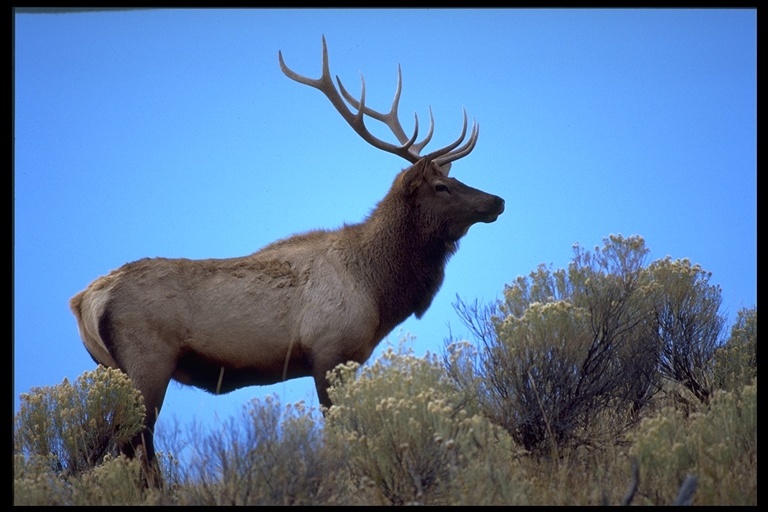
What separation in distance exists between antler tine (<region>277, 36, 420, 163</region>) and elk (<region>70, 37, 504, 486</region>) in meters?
0.40

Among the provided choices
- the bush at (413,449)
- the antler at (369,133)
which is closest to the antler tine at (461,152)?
the antler at (369,133)

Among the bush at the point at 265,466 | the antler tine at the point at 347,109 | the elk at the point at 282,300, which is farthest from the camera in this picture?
the antler tine at the point at 347,109

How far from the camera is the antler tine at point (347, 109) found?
8.81m

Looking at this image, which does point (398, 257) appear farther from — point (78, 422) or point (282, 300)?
point (78, 422)

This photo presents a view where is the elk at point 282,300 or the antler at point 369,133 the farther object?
the antler at point 369,133

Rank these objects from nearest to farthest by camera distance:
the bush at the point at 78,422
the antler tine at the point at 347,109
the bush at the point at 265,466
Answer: the bush at the point at 265,466 → the bush at the point at 78,422 → the antler tine at the point at 347,109

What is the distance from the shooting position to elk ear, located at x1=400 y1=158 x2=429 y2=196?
8.48 metres

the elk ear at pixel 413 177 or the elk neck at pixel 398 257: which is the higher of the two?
the elk ear at pixel 413 177

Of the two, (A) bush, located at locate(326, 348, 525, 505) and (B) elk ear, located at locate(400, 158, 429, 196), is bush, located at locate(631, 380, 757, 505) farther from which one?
(B) elk ear, located at locate(400, 158, 429, 196)

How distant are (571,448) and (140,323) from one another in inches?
145

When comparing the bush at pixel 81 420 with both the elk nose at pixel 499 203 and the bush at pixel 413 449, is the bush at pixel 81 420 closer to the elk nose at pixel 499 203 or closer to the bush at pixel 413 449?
the bush at pixel 413 449
